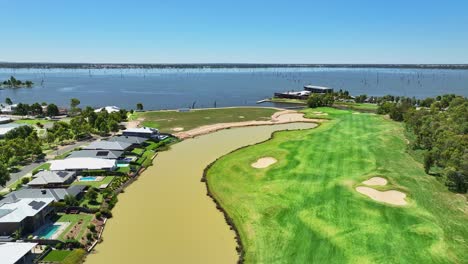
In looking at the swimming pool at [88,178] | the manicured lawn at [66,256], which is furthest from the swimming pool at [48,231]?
the swimming pool at [88,178]

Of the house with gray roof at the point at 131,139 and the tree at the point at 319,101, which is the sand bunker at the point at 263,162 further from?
the tree at the point at 319,101

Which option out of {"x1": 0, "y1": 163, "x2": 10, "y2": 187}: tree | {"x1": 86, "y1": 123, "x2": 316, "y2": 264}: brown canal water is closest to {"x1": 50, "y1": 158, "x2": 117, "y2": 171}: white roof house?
{"x1": 86, "y1": 123, "x2": 316, "y2": 264}: brown canal water

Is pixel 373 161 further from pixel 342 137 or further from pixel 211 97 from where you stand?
pixel 211 97

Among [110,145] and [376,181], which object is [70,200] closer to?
[110,145]

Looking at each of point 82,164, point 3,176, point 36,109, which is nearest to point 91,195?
point 3,176

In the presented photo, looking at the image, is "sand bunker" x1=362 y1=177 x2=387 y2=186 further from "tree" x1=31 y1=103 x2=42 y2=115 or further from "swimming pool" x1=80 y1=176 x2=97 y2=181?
"tree" x1=31 y1=103 x2=42 y2=115

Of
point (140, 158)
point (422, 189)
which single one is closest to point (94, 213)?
point (140, 158)

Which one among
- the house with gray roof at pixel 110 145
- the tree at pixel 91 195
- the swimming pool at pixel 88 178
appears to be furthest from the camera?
the house with gray roof at pixel 110 145
